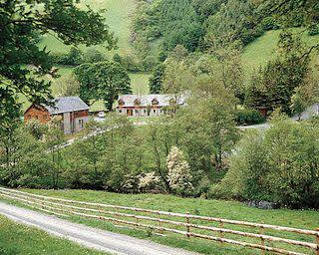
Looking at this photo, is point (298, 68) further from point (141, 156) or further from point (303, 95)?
point (303, 95)

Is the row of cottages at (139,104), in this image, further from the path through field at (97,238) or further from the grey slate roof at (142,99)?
the path through field at (97,238)

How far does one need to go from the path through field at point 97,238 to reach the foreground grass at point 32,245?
174 centimetres

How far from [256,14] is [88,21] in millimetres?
5328

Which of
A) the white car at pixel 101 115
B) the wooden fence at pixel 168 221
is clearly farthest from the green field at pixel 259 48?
the wooden fence at pixel 168 221

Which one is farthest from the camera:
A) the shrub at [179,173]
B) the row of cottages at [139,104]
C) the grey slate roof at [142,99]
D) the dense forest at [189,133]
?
the grey slate roof at [142,99]

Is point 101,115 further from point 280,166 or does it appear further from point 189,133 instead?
point 280,166

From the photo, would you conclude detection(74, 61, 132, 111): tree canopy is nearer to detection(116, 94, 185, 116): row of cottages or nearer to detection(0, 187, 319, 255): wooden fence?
detection(116, 94, 185, 116): row of cottages

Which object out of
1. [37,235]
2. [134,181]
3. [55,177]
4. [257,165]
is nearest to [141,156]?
[134,181]

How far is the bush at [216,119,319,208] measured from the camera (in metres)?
40.2

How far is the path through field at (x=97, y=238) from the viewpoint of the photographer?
1752cm

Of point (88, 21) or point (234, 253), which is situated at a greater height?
point (88, 21)

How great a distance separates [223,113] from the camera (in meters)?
57.2

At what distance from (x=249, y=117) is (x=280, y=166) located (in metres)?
43.7

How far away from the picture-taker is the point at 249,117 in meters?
83.8
